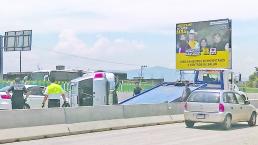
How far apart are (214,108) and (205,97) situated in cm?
60

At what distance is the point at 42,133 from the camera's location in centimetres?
1602

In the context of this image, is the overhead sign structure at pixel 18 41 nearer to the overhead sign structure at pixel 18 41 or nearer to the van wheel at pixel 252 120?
the overhead sign structure at pixel 18 41

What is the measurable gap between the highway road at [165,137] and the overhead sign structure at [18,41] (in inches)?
1497

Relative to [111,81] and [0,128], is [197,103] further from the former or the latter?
[111,81]

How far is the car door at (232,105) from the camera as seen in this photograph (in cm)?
1950

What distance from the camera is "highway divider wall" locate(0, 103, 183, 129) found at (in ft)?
51.6

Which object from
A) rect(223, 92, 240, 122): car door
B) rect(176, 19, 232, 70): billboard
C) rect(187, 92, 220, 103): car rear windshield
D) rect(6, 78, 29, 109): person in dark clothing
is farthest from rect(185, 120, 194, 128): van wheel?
rect(176, 19, 232, 70): billboard

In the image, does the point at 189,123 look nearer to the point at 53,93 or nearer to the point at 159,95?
the point at 53,93

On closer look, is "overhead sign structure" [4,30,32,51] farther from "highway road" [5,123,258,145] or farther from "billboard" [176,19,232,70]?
"highway road" [5,123,258,145]

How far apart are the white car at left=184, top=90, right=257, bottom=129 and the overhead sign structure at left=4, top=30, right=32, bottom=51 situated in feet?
123

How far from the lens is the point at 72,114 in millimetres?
17812

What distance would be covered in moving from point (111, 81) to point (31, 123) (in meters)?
12.0

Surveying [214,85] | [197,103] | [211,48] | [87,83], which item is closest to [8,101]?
[87,83]

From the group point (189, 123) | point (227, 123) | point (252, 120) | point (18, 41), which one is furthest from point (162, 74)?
point (227, 123)
